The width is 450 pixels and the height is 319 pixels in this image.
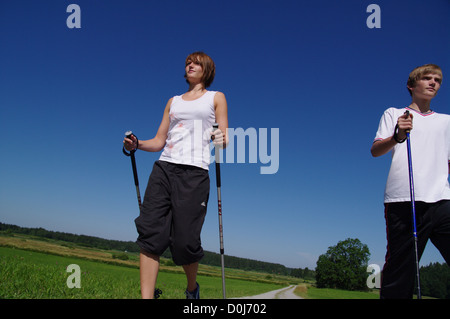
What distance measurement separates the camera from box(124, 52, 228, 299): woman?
3.77 meters

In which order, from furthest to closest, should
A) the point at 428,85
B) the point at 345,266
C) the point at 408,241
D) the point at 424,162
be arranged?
the point at 345,266 → the point at 428,85 → the point at 424,162 → the point at 408,241

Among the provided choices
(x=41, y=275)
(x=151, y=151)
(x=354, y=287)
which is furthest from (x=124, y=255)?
(x=151, y=151)

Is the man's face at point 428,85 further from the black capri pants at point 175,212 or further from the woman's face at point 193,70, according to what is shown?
the black capri pants at point 175,212

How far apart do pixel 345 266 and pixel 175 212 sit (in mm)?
91733

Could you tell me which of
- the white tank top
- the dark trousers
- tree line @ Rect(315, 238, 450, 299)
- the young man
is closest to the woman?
the white tank top

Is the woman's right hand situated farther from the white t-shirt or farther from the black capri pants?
the white t-shirt

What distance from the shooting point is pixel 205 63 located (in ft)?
14.5

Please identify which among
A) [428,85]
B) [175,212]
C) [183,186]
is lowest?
[175,212]

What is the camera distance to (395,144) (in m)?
3.95

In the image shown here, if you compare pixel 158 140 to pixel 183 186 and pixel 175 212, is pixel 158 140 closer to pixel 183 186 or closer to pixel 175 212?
pixel 183 186

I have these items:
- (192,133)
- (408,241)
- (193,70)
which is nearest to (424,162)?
(408,241)
